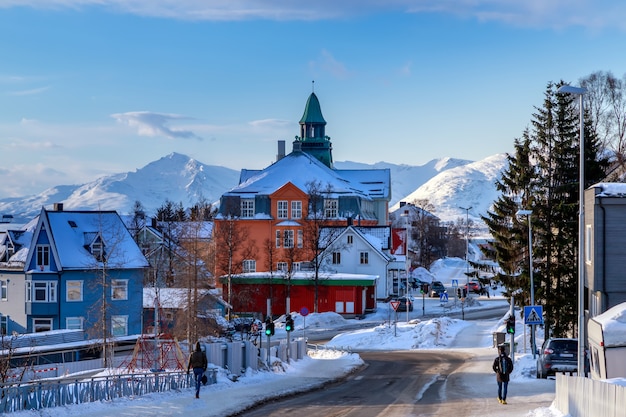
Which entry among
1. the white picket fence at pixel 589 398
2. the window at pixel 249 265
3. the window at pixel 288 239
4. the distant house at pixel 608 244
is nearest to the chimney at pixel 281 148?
the window at pixel 288 239

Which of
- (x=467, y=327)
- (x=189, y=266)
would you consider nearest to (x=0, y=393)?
(x=189, y=266)

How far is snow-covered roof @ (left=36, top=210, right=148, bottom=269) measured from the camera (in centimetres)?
5928

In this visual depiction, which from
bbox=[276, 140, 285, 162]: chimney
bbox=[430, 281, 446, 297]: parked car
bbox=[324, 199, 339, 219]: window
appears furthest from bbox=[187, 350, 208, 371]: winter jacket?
bbox=[276, 140, 285, 162]: chimney

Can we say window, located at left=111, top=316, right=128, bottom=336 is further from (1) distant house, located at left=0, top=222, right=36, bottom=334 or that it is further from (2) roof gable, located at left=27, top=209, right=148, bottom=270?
(1) distant house, located at left=0, top=222, right=36, bottom=334

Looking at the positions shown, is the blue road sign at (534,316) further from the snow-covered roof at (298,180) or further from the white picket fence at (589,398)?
the snow-covered roof at (298,180)

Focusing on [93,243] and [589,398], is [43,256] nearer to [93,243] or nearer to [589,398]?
[93,243]

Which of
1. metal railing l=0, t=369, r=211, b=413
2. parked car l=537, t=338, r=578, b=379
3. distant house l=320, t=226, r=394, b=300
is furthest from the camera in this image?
distant house l=320, t=226, r=394, b=300

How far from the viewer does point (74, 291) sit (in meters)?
59.2

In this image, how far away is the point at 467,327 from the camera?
64812 millimetres

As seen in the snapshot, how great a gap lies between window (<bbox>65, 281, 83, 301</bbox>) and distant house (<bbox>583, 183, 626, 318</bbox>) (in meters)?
36.3

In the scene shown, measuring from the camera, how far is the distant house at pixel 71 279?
58531mm

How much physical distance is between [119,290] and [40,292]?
5.32 m

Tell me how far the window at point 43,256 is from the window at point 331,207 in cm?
3499

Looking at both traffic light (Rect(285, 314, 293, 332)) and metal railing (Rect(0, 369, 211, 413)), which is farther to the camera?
traffic light (Rect(285, 314, 293, 332))
